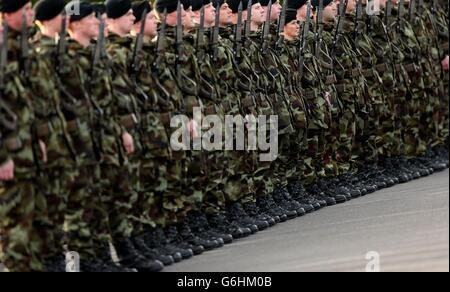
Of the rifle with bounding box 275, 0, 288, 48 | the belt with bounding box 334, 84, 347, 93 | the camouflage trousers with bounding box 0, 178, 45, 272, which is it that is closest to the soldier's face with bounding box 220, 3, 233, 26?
the rifle with bounding box 275, 0, 288, 48

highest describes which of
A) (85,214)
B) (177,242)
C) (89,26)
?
(89,26)

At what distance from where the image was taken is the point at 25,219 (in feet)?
37.8

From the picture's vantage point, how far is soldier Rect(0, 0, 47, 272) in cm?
1134

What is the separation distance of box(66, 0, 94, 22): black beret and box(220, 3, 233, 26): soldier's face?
8.39 feet

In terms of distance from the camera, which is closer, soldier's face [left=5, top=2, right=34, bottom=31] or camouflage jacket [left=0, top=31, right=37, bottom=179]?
camouflage jacket [left=0, top=31, right=37, bottom=179]

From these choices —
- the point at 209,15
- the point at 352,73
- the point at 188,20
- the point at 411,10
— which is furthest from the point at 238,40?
the point at 411,10

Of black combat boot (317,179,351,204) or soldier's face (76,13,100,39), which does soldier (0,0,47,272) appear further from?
black combat boot (317,179,351,204)

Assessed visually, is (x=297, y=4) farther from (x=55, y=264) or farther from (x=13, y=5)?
(x=55, y=264)

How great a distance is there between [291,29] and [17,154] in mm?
5943

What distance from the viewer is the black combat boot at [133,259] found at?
12562mm

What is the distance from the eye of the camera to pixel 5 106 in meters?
11.3

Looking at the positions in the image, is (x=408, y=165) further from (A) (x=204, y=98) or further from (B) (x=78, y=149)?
(B) (x=78, y=149)

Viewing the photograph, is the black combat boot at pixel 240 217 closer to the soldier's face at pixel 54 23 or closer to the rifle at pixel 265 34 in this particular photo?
the rifle at pixel 265 34

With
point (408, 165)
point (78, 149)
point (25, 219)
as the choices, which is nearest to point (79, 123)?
point (78, 149)
